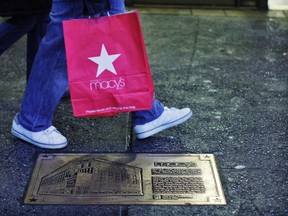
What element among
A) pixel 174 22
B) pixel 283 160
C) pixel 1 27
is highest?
pixel 1 27

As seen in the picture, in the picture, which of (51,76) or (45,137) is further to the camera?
(45,137)

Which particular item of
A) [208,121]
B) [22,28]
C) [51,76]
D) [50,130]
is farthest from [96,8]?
[208,121]

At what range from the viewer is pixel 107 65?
9.25ft

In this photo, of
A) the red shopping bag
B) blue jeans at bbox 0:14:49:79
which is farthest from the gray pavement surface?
blue jeans at bbox 0:14:49:79

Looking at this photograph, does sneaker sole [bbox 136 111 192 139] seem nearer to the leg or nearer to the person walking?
the person walking

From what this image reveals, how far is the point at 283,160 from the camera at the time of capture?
10.1 feet

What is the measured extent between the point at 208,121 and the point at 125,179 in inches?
36.1

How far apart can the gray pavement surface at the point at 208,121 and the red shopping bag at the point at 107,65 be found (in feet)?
1.29

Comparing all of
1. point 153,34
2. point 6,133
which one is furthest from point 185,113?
point 153,34

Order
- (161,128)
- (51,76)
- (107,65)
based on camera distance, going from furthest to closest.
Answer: (161,128) < (51,76) < (107,65)

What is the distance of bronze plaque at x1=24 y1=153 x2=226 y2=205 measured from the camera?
2.70 metres

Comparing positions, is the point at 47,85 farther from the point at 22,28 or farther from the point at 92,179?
the point at 92,179

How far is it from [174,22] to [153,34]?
466 mm

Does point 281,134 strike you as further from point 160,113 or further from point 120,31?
point 120,31
